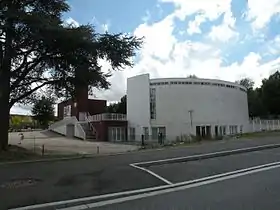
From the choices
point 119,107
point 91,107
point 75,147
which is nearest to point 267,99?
point 119,107

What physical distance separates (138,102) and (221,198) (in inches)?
1923

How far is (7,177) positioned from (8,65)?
1103cm

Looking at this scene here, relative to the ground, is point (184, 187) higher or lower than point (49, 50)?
lower

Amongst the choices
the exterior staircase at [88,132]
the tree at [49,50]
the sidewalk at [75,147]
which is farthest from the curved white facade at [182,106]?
the tree at [49,50]

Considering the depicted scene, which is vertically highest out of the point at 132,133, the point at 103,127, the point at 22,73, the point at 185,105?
the point at 185,105

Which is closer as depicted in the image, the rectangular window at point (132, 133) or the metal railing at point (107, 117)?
the metal railing at point (107, 117)

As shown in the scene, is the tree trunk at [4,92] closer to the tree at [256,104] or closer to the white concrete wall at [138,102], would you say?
the white concrete wall at [138,102]

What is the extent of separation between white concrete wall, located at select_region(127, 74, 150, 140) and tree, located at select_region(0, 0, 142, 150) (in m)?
32.0

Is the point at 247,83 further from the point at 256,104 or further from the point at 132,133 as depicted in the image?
the point at 132,133

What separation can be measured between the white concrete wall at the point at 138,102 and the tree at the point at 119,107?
76.7 feet

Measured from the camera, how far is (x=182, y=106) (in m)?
54.3

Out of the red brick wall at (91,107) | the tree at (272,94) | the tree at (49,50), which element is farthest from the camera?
the tree at (272,94)

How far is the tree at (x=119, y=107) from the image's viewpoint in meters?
83.0

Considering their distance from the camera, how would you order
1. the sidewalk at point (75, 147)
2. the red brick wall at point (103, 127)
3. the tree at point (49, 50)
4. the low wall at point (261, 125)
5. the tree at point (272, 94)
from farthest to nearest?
the tree at point (272, 94)
the low wall at point (261, 125)
the red brick wall at point (103, 127)
the sidewalk at point (75, 147)
the tree at point (49, 50)
